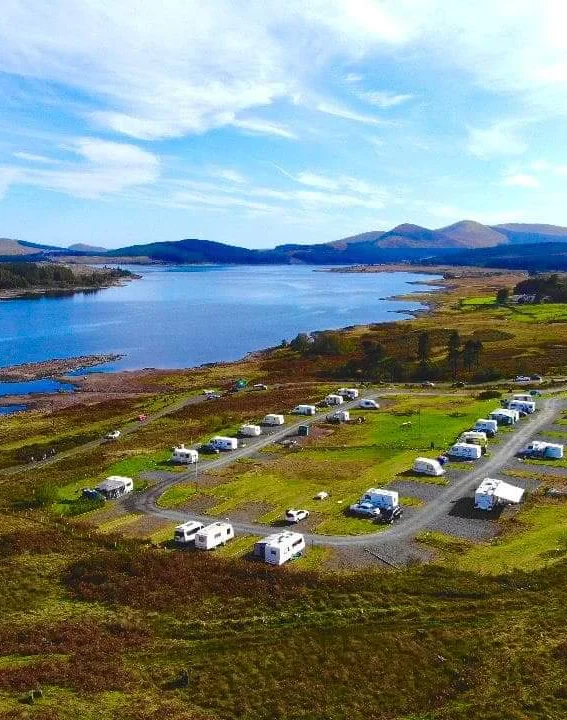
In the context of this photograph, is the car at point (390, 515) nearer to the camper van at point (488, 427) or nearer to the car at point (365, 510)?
the car at point (365, 510)

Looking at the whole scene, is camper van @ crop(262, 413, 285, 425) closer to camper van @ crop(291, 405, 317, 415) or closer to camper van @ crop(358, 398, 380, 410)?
camper van @ crop(291, 405, 317, 415)

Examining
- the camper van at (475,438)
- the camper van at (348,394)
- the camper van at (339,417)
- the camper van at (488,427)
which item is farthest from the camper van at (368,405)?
the camper van at (475,438)

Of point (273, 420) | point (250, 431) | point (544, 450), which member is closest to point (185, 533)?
point (250, 431)

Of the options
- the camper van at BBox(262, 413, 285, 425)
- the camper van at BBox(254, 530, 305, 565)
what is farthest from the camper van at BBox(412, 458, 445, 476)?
the camper van at BBox(262, 413, 285, 425)

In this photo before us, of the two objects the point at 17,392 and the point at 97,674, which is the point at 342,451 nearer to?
the point at 97,674

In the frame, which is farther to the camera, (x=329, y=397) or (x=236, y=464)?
(x=329, y=397)

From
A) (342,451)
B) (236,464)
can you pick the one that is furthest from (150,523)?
(342,451)
